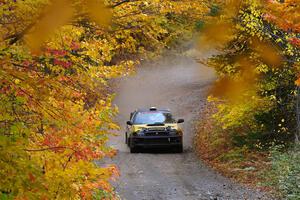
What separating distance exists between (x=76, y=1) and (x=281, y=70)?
40.0ft

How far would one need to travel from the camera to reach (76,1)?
15.6ft

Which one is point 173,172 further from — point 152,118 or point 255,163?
point 152,118

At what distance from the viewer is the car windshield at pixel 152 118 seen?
1911cm

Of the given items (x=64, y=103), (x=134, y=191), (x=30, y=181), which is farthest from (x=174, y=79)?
(x=30, y=181)

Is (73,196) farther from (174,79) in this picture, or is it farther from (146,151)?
(174,79)

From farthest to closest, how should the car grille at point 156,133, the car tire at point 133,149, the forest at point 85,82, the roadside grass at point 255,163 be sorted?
the car tire at point 133,149, the car grille at point 156,133, the roadside grass at point 255,163, the forest at point 85,82

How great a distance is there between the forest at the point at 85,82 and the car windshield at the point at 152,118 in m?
3.31

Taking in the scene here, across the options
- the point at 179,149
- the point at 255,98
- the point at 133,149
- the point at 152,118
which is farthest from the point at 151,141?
the point at 255,98

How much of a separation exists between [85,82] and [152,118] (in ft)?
33.5

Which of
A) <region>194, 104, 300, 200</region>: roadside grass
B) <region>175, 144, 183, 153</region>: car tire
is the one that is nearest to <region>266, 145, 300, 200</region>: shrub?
<region>194, 104, 300, 200</region>: roadside grass

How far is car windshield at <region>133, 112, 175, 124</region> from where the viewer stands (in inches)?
752

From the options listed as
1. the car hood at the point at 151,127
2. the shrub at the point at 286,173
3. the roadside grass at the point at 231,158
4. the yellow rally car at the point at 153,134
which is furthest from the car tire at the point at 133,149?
the shrub at the point at 286,173

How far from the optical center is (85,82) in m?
9.30

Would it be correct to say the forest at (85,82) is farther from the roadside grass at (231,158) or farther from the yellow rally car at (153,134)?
the yellow rally car at (153,134)
